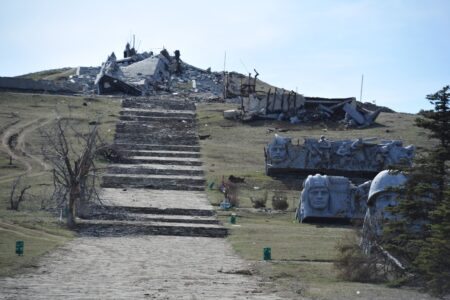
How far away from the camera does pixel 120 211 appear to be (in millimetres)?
27938

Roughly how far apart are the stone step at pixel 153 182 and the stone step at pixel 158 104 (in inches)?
813

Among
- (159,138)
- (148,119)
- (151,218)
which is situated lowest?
(151,218)

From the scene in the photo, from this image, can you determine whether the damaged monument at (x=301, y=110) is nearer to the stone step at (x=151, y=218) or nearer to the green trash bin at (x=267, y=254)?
the stone step at (x=151, y=218)

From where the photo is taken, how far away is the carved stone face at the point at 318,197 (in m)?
27.6

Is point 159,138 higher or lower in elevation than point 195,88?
lower

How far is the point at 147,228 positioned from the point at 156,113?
2935cm

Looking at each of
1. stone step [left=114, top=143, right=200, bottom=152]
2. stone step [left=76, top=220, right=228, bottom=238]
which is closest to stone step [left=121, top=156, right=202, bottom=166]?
stone step [left=114, top=143, right=200, bottom=152]

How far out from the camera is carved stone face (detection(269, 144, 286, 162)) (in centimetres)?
3750

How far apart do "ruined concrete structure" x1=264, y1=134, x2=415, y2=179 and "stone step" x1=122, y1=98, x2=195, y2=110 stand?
20.7 m

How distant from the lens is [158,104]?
58250mm

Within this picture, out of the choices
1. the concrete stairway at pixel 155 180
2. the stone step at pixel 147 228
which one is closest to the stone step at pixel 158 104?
the concrete stairway at pixel 155 180

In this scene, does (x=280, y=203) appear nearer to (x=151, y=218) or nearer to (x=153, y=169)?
(x=151, y=218)

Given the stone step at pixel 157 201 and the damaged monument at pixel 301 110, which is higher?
the damaged monument at pixel 301 110

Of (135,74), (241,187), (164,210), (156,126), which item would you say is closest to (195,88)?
(135,74)
